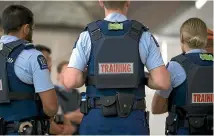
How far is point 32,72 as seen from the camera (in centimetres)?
231

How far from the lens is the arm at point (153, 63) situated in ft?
7.26

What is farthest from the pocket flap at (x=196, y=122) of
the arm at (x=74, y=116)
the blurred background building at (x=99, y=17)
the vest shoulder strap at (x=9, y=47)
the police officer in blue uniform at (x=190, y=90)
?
the arm at (x=74, y=116)

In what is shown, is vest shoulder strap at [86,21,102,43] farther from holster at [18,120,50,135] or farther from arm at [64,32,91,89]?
holster at [18,120,50,135]

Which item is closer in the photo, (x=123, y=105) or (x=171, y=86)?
(x=123, y=105)

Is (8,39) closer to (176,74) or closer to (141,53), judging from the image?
(141,53)

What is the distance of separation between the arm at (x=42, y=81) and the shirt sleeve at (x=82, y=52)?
0.18 m

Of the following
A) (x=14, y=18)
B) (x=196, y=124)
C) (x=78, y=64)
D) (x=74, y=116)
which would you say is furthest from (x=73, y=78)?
(x=74, y=116)

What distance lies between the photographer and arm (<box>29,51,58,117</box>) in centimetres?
231

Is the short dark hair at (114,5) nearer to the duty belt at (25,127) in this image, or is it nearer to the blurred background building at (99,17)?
the duty belt at (25,127)

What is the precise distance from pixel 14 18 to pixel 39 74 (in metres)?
0.38

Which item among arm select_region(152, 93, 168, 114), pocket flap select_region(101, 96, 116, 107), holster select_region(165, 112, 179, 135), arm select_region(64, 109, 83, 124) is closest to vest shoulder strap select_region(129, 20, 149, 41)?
pocket flap select_region(101, 96, 116, 107)

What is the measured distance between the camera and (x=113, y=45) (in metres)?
2.24

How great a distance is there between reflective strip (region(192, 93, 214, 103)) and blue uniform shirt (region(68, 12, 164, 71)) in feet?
1.24

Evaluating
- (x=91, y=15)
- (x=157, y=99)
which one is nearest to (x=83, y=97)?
(x=157, y=99)
